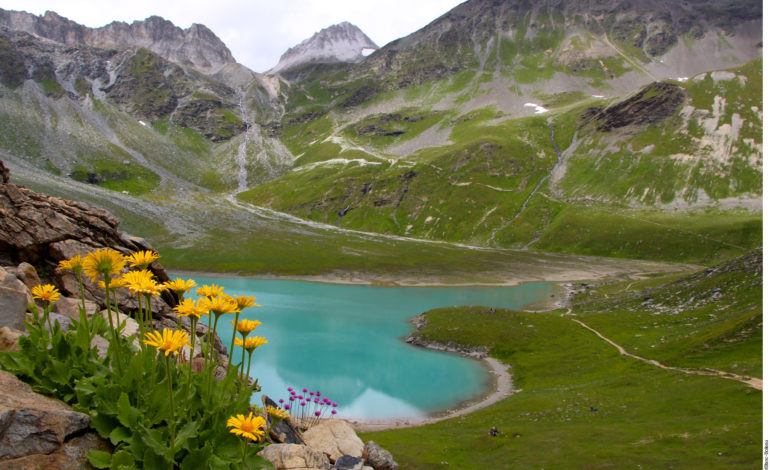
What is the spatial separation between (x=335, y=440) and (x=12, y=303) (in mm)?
9858

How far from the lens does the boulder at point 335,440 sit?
44.7 ft

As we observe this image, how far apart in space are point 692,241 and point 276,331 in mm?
145944

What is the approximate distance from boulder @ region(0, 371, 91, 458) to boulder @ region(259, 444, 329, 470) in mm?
4492

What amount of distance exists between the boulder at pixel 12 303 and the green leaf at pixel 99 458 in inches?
217

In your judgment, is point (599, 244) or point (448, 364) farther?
point (599, 244)

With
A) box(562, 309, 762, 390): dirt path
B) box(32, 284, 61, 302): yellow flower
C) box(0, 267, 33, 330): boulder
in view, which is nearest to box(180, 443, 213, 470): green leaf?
box(32, 284, 61, 302): yellow flower

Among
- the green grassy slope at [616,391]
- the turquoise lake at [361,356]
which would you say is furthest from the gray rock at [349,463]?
the turquoise lake at [361,356]

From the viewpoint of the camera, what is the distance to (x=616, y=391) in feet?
117

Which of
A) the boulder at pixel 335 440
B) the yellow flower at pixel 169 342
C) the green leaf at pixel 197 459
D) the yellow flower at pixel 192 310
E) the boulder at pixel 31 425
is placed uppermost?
the yellow flower at pixel 192 310

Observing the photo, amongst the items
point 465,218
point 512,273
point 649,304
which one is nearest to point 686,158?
point 465,218

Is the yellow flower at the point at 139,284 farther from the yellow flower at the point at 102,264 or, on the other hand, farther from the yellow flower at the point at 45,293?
the yellow flower at the point at 45,293

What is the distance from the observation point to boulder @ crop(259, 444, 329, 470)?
9227 millimetres

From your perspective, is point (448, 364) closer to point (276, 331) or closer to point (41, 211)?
point (276, 331)

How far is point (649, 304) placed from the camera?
65688 mm
